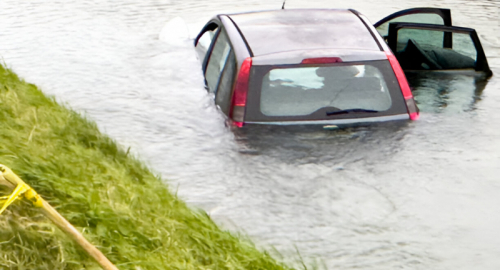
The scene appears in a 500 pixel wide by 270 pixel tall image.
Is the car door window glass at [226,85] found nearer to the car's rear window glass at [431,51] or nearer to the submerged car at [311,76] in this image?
the submerged car at [311,76]

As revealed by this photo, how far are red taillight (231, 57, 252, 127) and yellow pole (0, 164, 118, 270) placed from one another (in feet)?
12.4

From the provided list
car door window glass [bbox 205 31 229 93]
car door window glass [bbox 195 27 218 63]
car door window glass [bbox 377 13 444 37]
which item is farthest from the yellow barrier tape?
car door window glass [bbox 377 13 444 37]

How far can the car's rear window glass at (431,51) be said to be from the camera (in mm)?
10539

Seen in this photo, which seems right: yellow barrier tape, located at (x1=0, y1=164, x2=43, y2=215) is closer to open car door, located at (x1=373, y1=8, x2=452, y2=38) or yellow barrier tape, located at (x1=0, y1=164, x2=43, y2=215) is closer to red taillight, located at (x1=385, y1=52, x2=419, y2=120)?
red taillight, located at (x1=385, y1=52, x2=419, y2=120)

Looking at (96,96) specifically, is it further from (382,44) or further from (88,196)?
(88,196)

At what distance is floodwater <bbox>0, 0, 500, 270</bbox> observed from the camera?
6.00 metres

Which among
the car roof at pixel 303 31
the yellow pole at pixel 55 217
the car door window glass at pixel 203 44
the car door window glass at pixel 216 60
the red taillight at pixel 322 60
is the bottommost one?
the car door window glass at pixel 203 44

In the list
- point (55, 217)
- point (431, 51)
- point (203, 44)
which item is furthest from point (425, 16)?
point (55, 217)

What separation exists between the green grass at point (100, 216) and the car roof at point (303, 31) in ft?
5.81

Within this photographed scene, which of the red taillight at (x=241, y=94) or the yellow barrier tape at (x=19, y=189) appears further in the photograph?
the red taillight at (x=241, y=94)

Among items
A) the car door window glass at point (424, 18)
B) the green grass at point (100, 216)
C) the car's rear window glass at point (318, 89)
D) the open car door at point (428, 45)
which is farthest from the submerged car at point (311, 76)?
the car door window glass at point (424, 18)

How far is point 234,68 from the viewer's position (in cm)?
779

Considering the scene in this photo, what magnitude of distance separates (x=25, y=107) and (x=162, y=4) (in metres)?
12.2

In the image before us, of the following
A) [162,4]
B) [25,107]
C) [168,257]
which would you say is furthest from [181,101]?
[162,4]
